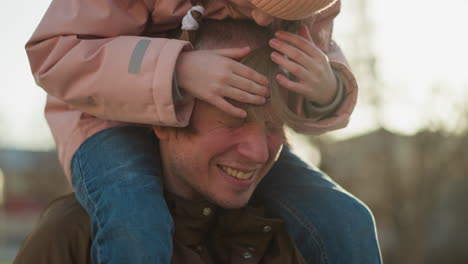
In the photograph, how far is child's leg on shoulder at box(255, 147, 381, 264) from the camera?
2986 millimetres

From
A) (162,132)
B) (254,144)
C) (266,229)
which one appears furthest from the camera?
(266,229)

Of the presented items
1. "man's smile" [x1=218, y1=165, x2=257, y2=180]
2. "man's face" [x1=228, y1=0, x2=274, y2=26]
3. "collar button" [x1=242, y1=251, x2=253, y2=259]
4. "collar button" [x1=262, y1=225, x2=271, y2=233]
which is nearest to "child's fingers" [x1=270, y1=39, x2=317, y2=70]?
"man's face" [x1=228, y1=0, x2=274, y2=26]

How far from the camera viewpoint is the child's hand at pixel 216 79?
102 inches

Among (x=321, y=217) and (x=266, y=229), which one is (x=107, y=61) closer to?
(x=266, y=229)

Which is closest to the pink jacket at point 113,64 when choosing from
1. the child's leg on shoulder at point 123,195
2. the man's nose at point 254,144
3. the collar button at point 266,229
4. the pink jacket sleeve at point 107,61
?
the pink jacket sleeve at point 107,61

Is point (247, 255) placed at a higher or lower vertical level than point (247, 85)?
lower

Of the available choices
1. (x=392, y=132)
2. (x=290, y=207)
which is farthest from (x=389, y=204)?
(x=290, y=207)

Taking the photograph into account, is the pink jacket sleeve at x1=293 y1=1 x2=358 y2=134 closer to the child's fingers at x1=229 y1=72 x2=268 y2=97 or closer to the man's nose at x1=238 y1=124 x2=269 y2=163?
the man's nose at x1=238 y1=124 x2=269 y2=163

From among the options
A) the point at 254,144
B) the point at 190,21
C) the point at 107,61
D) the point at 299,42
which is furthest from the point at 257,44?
the point at 107,61

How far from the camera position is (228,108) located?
2658mm

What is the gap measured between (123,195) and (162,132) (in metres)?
0.45

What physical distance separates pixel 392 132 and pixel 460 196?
3.14 metres

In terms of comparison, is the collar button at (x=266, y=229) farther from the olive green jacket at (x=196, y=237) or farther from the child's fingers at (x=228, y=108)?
the child's fingers at (x=228, y=108)

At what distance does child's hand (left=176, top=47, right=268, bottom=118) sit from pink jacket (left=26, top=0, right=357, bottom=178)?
2.8 inches
